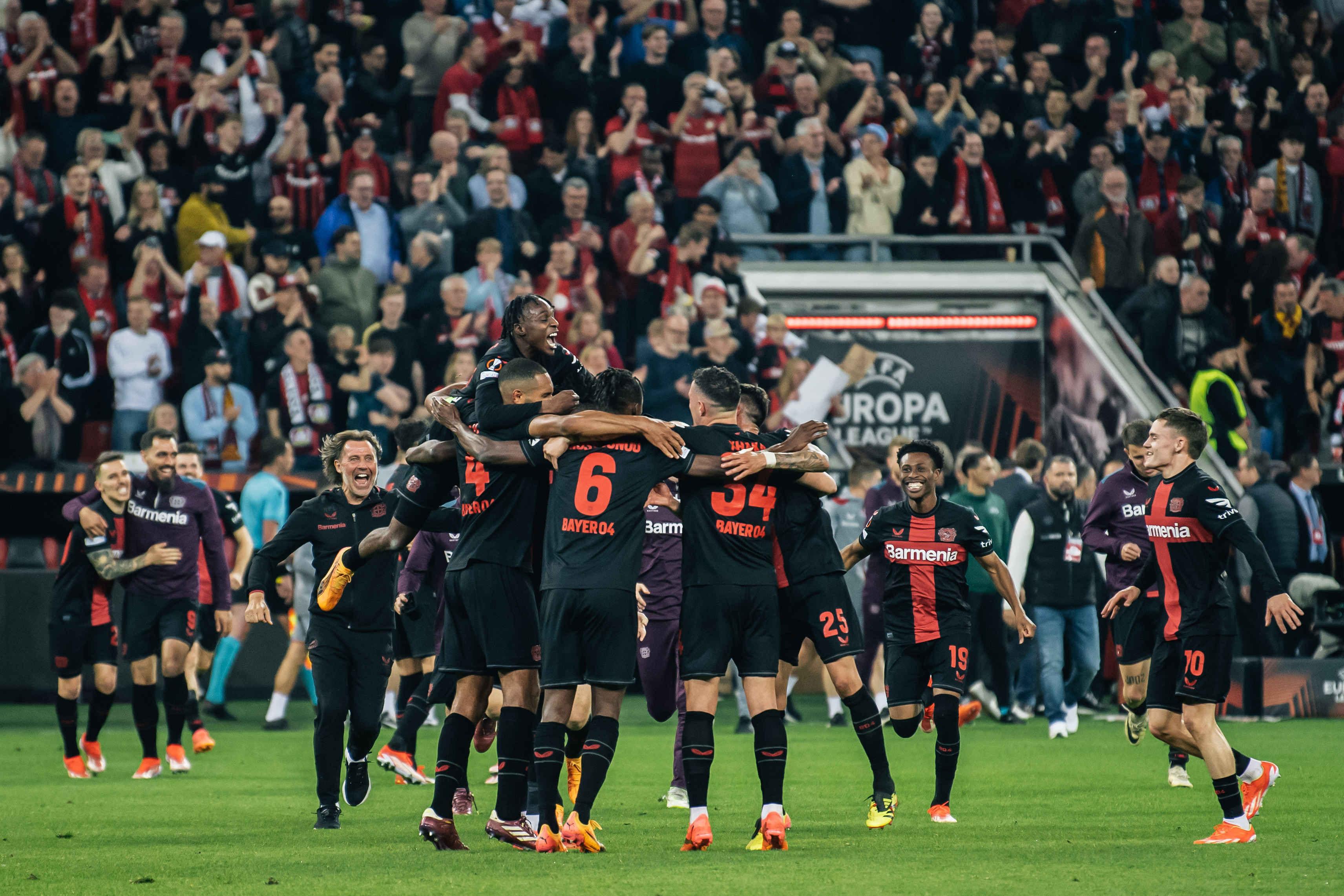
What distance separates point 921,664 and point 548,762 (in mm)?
2743

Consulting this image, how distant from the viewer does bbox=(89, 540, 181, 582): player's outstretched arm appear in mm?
12078

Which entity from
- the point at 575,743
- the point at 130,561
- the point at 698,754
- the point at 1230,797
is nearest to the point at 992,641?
the point at 575,743

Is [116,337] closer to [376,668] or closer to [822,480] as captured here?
[376,668]

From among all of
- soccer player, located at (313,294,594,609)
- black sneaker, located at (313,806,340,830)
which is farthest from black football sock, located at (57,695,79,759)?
soccer player, located at (313,294,594,609)

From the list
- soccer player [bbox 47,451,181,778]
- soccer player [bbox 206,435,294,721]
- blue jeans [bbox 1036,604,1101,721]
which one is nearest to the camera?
soccer player [bbox 47,451,181,778]

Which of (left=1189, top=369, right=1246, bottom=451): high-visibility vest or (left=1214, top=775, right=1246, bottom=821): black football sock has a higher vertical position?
(left=1214, top=775, right=1246, bottom=821): black football sock

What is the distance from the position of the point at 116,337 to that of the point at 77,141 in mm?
3303

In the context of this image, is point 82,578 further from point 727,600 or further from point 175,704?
point 727,600

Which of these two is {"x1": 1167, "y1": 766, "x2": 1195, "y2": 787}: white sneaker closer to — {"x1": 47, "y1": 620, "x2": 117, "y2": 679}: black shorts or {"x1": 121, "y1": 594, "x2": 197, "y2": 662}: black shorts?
{"x1": 121, "y1": 594, "x2": 197, "y2": 662}: black shorts

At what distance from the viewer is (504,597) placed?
792cm

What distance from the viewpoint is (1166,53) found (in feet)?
74.7

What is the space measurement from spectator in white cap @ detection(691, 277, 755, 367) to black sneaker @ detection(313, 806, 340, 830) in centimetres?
944

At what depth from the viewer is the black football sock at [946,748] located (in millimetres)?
9008

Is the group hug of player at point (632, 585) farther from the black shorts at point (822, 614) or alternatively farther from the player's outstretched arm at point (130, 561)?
the player's outstretched arm at point (130, 561)
